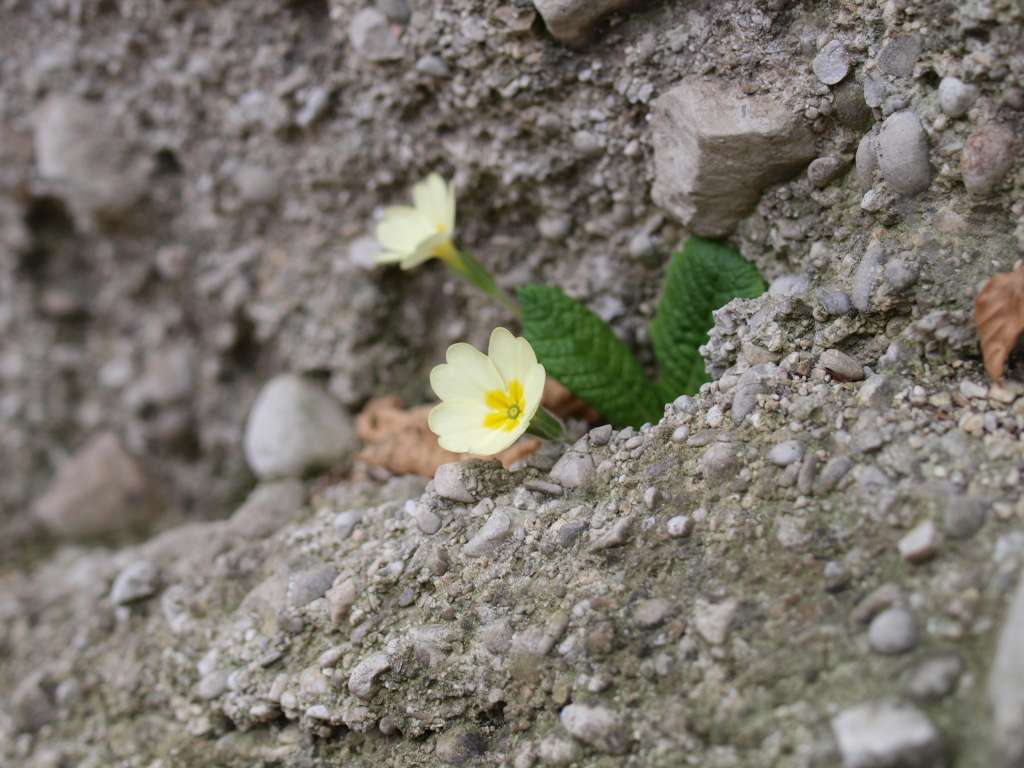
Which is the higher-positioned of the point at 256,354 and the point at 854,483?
the point at 854,483

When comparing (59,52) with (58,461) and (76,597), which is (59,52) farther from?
(76,597)

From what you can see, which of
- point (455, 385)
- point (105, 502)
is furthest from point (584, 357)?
point (105, 502)

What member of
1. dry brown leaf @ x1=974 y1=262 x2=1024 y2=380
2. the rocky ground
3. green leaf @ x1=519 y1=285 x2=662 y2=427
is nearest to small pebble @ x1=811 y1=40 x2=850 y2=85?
the rocky ground

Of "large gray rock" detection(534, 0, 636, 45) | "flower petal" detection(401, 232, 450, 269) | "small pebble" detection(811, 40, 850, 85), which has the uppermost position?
"large gray rock" detection(534, 0, 636, 45)

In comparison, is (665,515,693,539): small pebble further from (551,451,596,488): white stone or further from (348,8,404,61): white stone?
(348,8,404,61): white stone

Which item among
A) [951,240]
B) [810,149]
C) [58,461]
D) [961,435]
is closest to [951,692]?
[961,435]
